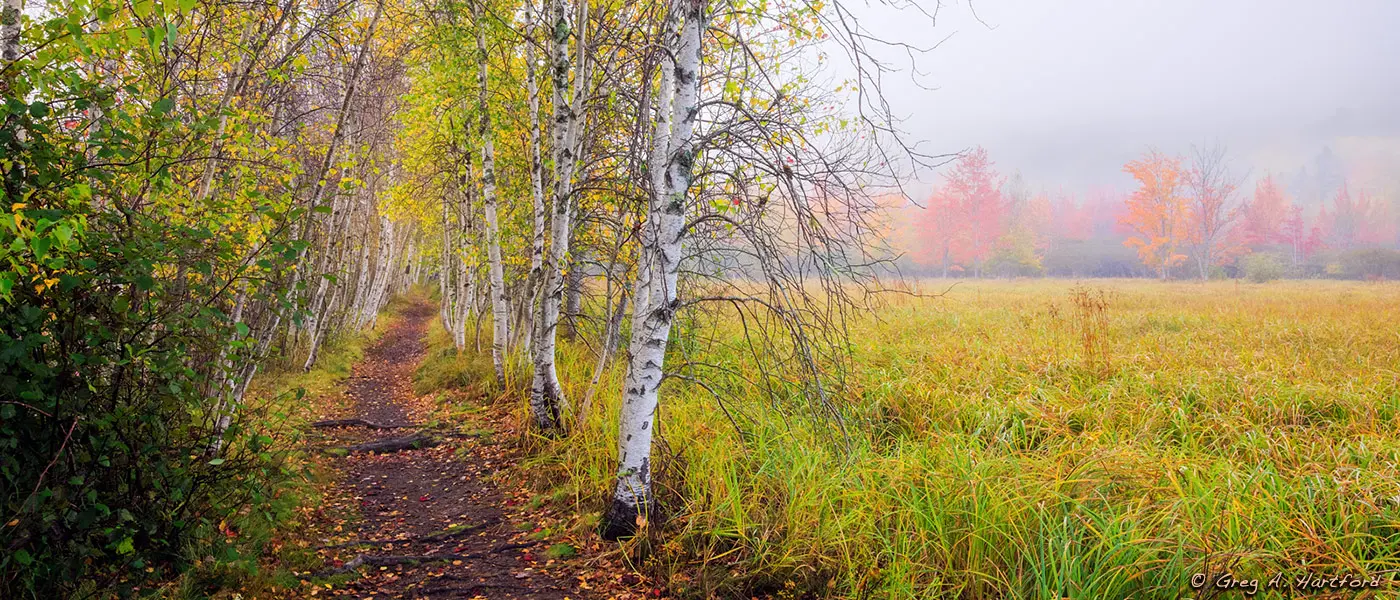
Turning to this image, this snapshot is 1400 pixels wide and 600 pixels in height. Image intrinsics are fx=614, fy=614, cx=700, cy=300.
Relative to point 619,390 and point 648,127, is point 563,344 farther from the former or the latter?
point 648,127

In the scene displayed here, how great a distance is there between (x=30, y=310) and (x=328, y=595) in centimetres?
227

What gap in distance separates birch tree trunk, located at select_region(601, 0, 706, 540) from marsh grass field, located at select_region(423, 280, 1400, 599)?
334mm

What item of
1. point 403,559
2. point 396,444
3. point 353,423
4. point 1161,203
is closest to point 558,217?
point 403,559

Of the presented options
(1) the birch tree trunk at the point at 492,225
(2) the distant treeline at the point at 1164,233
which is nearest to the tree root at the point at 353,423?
(1) the birch tree trunk at the point at 492,225

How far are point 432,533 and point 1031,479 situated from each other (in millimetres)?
4468

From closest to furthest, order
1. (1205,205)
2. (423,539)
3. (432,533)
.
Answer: (423,539), (432,533), (1205,205)

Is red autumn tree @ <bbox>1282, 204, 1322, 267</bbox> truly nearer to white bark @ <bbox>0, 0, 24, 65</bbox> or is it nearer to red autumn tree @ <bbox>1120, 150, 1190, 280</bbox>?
red autumn tree @ <bbox>1120, 150, 1190, 280</bbox>

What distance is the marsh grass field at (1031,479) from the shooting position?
3.45 m

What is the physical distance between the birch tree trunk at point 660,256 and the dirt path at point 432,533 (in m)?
0.71

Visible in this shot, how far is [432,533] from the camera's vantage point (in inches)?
192

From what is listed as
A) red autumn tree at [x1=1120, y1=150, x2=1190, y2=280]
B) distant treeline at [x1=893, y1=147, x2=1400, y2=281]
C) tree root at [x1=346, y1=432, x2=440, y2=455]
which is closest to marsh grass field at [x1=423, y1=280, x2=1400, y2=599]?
tree root at [x1=346, y1=432, x2=440, y2=455]

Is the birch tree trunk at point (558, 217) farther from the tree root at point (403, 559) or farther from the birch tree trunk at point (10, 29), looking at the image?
the birch tree trunk at point (10, 29)

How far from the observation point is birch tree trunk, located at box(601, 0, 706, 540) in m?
3.87

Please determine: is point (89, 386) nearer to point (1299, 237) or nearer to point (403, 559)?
point (403, 559)
